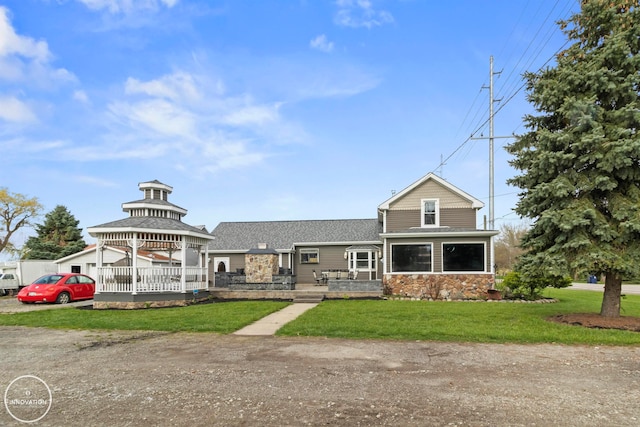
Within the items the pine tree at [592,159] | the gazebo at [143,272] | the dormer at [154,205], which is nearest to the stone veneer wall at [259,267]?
the gazebo at [143,272]

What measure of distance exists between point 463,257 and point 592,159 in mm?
9597

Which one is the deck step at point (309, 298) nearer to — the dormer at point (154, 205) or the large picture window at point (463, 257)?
the large picture window at point (463, 257)

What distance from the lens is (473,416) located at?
14.8 ft

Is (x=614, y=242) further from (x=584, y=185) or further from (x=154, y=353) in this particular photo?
(x=154, y=353)

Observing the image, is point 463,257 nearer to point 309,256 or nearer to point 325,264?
point 325,264

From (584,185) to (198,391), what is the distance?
1106 centimetres

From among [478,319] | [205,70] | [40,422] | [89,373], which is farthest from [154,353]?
[205,70]

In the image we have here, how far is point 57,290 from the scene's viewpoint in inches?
727

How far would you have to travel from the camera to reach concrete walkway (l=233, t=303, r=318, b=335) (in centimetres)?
1023

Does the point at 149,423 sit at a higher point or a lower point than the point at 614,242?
lower

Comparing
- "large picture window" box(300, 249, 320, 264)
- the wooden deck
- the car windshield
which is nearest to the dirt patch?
the wooden deck

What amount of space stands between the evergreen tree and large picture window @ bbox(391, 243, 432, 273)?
30781mm

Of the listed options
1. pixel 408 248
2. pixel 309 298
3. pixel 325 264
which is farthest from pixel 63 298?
pixel 408 248

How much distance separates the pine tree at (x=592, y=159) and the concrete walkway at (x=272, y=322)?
7.42m
